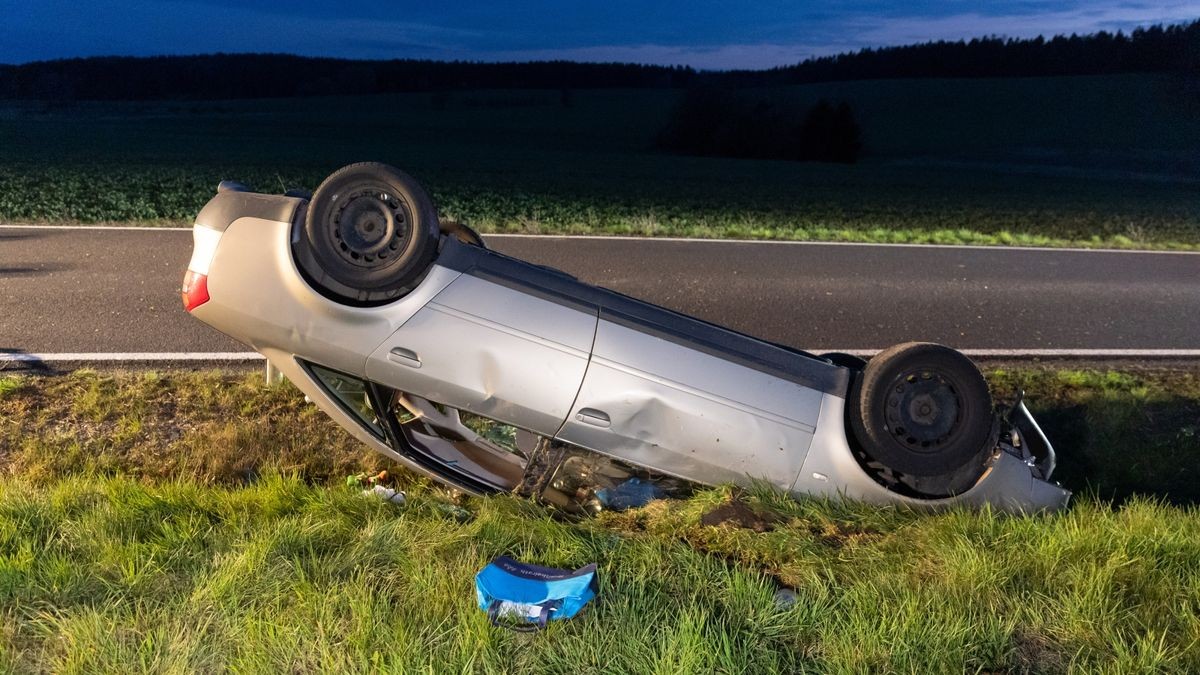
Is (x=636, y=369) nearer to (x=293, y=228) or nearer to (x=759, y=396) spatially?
(x=759, y=396)

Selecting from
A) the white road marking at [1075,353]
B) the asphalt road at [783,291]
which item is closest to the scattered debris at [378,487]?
the asphalt road at [783,291]

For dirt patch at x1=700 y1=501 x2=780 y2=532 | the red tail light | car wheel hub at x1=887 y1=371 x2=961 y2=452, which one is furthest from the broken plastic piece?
car wheel hub at x1=887 y1=371 x2=961 y2=452

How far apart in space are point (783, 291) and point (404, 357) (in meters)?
5.90

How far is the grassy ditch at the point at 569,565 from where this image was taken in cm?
259

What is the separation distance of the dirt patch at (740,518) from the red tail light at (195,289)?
2.21 metres

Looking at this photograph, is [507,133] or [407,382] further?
[507,133]

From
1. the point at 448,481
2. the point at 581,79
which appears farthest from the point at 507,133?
the point at 448,481

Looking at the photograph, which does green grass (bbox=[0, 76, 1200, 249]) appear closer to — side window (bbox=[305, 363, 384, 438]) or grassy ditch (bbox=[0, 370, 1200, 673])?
side window (bbox=[305, 363, 384, 438])

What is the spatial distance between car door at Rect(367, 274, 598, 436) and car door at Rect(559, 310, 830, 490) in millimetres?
107

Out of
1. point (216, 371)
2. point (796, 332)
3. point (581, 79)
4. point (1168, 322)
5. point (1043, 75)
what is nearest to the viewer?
point (216, 371)

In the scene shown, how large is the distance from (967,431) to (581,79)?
7934 cm

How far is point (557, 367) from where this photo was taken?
146 inches

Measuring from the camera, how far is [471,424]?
4586 millimetres

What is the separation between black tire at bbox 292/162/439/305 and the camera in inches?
142
